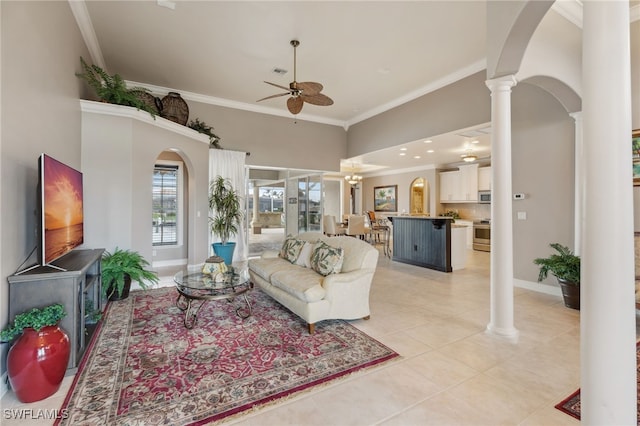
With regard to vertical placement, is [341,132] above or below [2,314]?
above

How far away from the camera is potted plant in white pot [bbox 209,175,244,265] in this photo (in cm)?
609

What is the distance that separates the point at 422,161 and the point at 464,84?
431cm

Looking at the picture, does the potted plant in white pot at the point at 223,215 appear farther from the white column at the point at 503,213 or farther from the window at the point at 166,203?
the white column at the point at 503,213

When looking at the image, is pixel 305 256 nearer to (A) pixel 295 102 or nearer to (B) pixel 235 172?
(A) pixel 295 102

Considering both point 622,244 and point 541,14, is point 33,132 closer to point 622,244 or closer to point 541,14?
point 622,244

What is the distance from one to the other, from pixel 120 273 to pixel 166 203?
2843 millimetres

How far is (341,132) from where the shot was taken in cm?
824

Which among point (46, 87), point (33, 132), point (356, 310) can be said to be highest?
point (46, 87)

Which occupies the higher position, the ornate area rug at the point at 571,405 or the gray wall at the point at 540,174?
the gray wall at the point at 540,174

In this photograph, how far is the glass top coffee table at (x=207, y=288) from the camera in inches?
121

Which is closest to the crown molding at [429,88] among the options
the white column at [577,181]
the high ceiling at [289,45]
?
the high ceiling at [289,45]

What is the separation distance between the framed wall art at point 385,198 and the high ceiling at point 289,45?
521 cm

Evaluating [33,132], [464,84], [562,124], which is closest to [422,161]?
[464,84]

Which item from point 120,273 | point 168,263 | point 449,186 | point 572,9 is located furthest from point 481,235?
point 120,273
